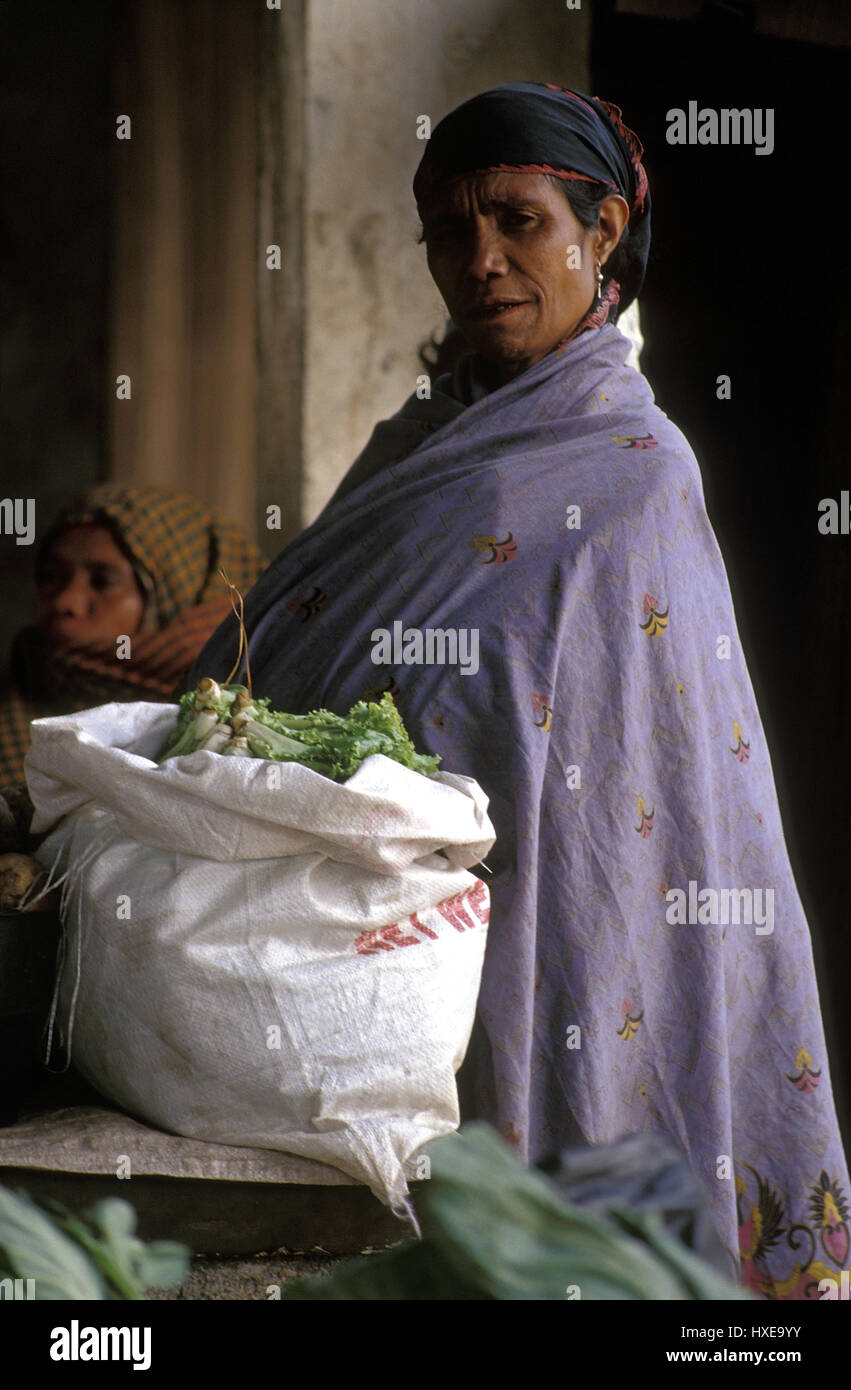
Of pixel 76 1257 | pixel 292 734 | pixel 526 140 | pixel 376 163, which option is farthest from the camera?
pixel 376 163

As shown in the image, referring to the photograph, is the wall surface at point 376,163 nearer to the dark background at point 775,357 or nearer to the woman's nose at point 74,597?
the dark background at point 775,357

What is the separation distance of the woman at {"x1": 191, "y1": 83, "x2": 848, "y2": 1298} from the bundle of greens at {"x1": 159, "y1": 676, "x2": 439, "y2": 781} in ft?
0.72

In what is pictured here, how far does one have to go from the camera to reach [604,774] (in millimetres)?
1867

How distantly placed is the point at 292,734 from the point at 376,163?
7.88ft

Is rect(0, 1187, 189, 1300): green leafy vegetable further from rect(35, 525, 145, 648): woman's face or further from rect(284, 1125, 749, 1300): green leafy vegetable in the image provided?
rect(35, 525, 145, 648): woman's face

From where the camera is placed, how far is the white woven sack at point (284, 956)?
1463mm

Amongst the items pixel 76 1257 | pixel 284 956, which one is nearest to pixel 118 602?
pixel 284 956

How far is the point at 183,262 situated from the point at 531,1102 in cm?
335

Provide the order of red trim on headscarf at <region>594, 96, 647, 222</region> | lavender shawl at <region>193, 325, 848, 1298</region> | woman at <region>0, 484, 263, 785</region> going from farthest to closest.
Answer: woman at <region>0, 484, 263, 785</region>, red trim on headscarf at <region>594, 96, 647, 222</region>, lavender shawl at <region>193, 325, 848, 1298</region>

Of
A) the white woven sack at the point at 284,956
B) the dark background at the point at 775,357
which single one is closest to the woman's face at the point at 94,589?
the dark background at the point at 775,357

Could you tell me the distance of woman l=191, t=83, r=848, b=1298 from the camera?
1.81 m

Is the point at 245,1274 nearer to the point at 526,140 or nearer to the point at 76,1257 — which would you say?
the point at 76,1257

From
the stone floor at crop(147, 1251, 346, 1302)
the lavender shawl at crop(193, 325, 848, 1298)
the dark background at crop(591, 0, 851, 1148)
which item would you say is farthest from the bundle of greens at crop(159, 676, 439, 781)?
the dark background at crop(591, 0, 851, 1148)

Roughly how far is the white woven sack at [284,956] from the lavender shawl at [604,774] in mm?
265
